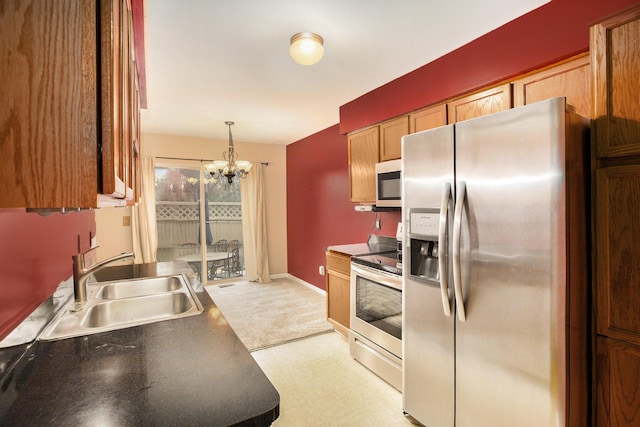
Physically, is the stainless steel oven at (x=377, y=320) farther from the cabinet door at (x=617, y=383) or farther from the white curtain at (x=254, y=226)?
the white curtain at (x=254, y=226)

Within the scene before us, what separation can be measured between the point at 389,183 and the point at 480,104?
0.94 m

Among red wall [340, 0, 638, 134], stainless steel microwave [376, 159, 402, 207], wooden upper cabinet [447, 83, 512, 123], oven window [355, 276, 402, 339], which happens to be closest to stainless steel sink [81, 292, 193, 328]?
oven window [355, 276, 402, 339]

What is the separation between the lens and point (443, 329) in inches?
70.1

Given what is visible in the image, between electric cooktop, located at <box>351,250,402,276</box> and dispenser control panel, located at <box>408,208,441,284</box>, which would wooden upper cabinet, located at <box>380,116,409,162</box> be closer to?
electric cooktop, located at <box>351,250,402,276</box>

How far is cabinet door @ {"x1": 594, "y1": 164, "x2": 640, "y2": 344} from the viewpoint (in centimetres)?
132

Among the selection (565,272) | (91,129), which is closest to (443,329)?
(565,272)

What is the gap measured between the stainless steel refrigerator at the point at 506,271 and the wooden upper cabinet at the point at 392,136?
35.7 inches

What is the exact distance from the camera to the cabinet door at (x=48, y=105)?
0.52 meters

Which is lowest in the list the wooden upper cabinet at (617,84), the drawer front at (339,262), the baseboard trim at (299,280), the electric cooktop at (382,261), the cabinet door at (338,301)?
the baseboard trim at (299,280)

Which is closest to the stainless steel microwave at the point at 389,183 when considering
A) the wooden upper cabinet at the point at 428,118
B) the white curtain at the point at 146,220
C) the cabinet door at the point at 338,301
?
the wooden upper cabinet at the point at 428,118

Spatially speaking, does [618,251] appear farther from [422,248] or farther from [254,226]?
[254,226]

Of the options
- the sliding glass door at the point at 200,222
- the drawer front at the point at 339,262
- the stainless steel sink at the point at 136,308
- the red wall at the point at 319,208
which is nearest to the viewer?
the stainless steel sink at the point at 136,308

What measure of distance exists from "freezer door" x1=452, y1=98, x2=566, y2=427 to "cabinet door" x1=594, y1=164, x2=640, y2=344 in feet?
0.80

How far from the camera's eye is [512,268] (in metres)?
1.46
